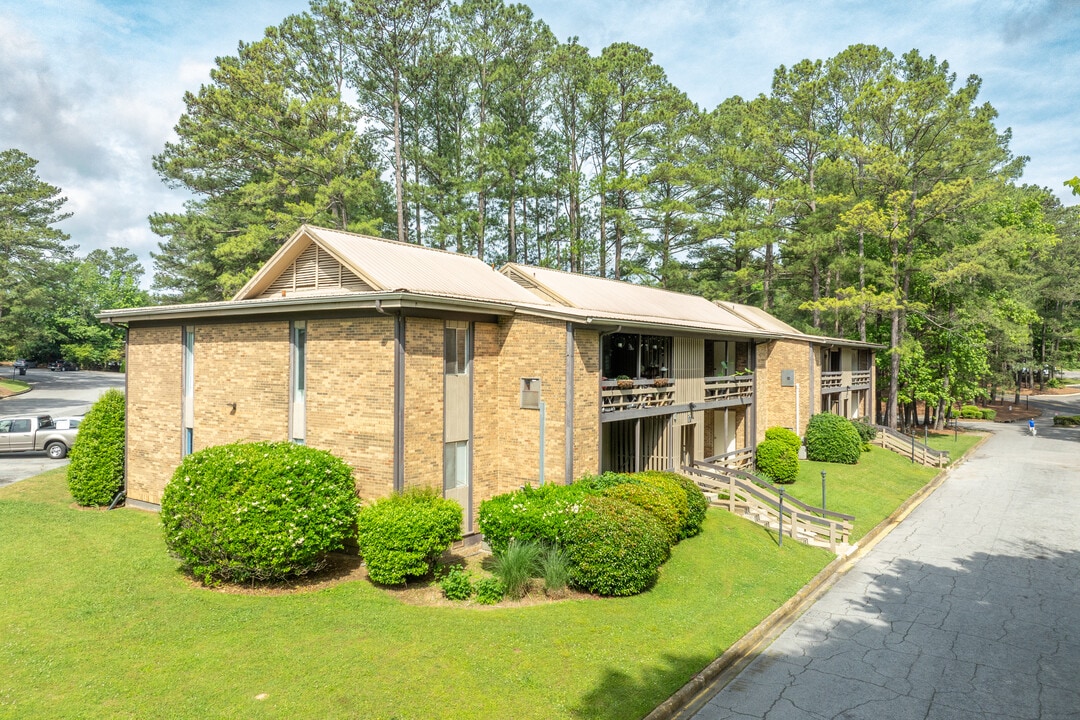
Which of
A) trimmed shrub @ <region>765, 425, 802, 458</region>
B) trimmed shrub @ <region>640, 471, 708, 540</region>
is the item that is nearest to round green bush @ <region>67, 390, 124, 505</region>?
trimmed shrub @ <region>640, 471, 708, 540</region>

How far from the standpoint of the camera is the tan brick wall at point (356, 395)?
1252 centimetres

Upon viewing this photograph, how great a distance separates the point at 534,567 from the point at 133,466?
13.0 m

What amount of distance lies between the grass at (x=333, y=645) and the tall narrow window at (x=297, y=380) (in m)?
3.64

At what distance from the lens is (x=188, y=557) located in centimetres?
1134

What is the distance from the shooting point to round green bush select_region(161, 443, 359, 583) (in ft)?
35.5

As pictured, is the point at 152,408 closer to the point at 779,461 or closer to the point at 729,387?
the point at 729,387

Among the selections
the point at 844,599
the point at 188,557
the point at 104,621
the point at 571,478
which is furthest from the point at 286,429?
the point at 844,599

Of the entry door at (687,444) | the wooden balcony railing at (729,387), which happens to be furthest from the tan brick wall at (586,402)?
the entry door at (687,444)

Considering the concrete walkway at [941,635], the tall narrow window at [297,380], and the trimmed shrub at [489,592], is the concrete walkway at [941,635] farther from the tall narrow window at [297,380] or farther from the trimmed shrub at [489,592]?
the tall narrow window at [297,380]

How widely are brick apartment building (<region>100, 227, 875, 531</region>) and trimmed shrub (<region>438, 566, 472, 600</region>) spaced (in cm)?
213

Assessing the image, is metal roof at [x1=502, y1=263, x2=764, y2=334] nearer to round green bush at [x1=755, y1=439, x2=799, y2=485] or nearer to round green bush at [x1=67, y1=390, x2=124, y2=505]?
round green bush at [x1=755, y1=439, x2=799, y2=485]

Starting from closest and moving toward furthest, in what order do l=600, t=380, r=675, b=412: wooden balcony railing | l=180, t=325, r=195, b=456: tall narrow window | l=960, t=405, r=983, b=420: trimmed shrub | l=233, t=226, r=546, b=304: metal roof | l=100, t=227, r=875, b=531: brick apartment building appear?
l=100, t=227, r=875, b=531: brick apartment building < l=233, t=226, r=546, b=304: metal roof < l=600, t=380, r=675, b=412: wooden balcony railing < l=180, t=325, r=195, b=456: tall narrow window < l=960, t=405, r=983, b=420: trimmed shrub

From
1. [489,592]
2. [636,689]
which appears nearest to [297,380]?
[489,592]

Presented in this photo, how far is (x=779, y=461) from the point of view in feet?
73.4
